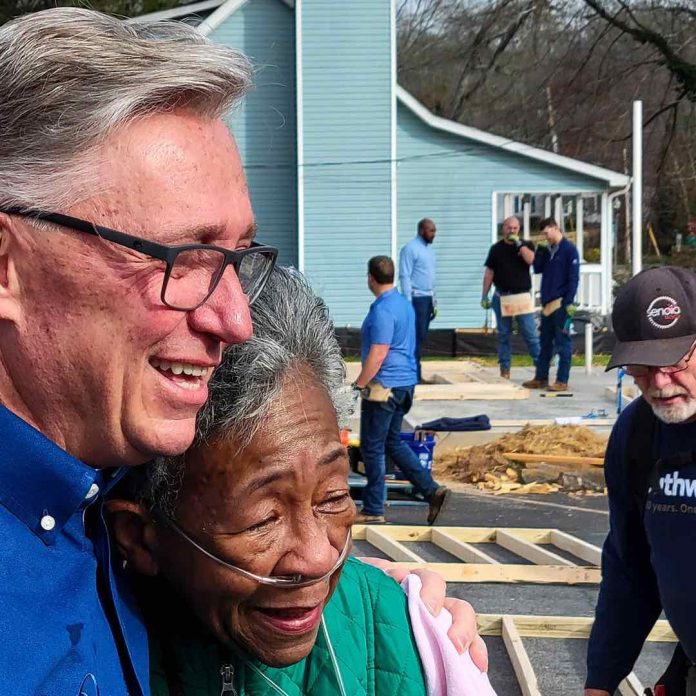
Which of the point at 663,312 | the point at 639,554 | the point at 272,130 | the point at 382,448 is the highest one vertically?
the point at 272,130

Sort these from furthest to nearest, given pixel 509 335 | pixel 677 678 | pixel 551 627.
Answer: pixel 509 335, pixel 551 627, pixel 677 678

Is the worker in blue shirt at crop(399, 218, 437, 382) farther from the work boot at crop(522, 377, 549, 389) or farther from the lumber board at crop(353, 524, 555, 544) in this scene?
the lumber board at crop(353, 524, 555, 544)

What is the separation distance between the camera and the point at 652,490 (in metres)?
3.40

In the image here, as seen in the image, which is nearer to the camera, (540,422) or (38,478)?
(38,478)

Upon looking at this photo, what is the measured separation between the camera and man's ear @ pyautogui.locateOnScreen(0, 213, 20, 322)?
4.36ft

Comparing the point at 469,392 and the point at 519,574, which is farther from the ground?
the point at 519,574

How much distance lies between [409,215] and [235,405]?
2120 cm

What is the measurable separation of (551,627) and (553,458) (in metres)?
5.48

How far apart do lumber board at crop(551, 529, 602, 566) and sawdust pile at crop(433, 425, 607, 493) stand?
8.35 feet

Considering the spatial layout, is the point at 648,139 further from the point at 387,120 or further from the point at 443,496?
the point at 443,496

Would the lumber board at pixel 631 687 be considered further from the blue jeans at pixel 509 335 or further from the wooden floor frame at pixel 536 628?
the blue jeans at pixel 509 335

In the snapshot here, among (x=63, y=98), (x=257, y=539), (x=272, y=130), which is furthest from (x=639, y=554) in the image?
(x=272, y=130)

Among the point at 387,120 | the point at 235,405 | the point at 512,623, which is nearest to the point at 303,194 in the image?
Result: the point at 387,120

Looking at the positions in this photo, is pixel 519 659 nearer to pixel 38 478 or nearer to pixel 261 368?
pixel 261 368
